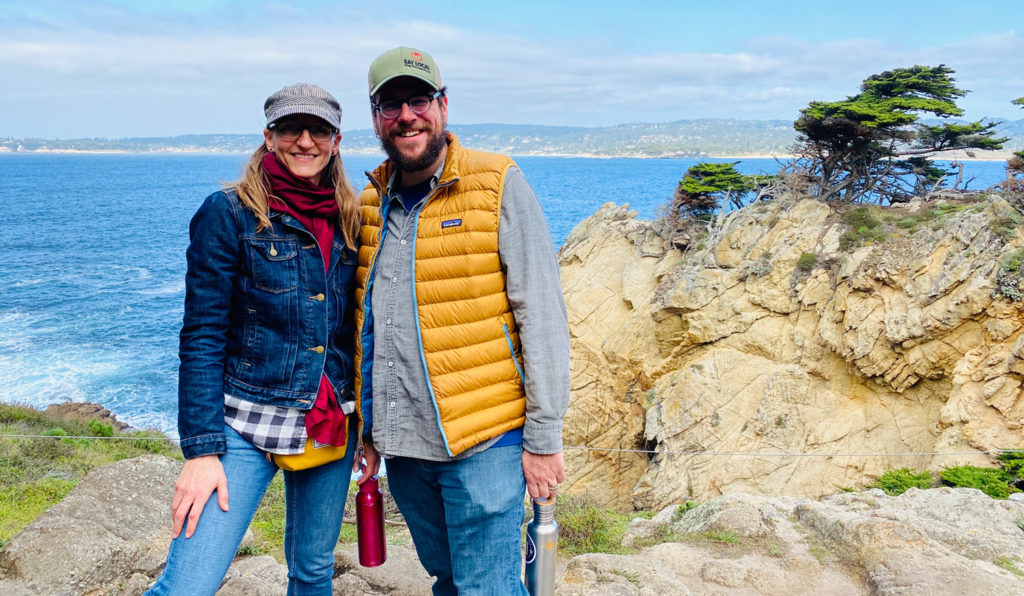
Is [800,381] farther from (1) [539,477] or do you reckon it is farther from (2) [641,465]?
(1) [539,477]

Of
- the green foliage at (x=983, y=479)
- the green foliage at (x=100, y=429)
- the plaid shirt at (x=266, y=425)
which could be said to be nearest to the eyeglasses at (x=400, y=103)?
the plaid shirt at (x=266, y=425)

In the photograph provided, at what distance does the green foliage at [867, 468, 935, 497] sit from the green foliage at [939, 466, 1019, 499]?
0.25 meters

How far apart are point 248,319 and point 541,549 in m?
1.59

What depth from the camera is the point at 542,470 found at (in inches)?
104

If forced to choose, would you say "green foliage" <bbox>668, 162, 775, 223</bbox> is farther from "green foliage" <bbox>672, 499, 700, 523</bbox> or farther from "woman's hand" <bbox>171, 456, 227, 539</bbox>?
"woman's hand" <bbox>171, 456, 227, 539</bbox>

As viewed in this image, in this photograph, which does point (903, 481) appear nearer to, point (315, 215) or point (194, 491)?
point (315, 215)

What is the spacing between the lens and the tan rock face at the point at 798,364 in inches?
432

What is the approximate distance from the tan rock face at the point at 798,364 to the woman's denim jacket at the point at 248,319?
898cm

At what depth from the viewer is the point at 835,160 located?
16016mm

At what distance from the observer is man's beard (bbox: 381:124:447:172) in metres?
2.63

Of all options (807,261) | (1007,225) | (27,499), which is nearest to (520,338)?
(27,499)

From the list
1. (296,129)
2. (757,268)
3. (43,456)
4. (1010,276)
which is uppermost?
(296,129)

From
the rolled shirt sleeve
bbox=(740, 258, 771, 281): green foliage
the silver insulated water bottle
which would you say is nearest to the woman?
the rolled shirt sleeve

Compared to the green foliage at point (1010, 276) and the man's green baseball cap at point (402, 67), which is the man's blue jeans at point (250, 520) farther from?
the green foliage at point (1010, 276)
